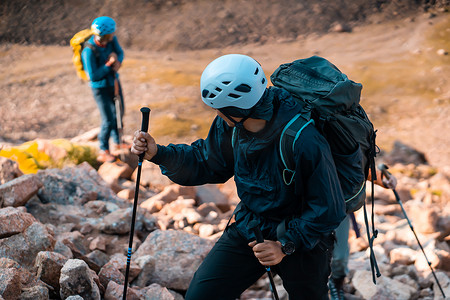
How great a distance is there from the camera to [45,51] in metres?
16.3

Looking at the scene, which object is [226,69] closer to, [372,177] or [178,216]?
[372,177]

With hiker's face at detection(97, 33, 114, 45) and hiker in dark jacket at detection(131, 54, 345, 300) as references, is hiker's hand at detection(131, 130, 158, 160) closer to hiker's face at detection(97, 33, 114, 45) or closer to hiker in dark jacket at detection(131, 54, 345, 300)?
hiker in dark jacket at detection(131, 54, 345, 300)

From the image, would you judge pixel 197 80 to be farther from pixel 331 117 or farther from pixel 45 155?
pixel 331 117

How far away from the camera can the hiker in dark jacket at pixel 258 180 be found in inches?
114

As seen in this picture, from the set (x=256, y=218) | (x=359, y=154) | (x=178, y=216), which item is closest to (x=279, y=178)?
(x=256, y=218)

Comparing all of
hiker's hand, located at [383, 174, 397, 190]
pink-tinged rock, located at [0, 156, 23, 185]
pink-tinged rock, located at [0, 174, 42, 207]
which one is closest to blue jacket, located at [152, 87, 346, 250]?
hiker's hand, located at [383, 174, 397, 190]

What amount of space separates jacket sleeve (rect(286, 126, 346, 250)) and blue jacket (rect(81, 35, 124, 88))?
579 cm

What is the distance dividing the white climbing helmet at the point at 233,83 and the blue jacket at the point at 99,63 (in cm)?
534

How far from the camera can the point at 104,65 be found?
8156 millimetres

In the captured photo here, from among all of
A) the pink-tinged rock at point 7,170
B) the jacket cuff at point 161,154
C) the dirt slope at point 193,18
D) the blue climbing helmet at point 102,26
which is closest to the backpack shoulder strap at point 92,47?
→ the blue climbing helmet at point 102,26

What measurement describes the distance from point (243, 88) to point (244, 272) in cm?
119

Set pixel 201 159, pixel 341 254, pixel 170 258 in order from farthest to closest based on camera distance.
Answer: pixel 170 258 → pixel 341 254 → pixel 201 159

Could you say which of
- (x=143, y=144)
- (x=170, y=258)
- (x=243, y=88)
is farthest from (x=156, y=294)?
(x=243, y=88)

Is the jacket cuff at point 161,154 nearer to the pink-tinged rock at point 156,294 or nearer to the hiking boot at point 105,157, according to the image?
the pink-tinged rock at point 156,294
